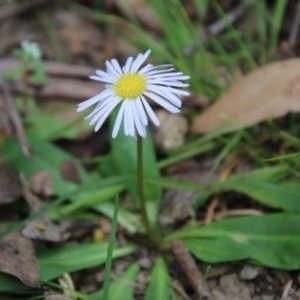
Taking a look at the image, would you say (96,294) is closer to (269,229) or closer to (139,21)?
(269,229)

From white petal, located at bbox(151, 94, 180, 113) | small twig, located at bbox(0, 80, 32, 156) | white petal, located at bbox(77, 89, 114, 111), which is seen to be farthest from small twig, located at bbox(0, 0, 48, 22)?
white petal, located at bbox(151, 94, 180, 113)

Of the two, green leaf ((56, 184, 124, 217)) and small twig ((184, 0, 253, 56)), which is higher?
small twig ((184, 0, 253, 56))

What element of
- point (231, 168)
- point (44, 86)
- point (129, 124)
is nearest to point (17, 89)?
point (44, 86)

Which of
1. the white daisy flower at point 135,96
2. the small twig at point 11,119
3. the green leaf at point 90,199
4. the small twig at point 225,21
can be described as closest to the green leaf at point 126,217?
the green leaf at point 90,199

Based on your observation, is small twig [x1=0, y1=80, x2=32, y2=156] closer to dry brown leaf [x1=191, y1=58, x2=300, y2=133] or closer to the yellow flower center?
dry brown leaf [x1=191, y1=58, x2=300, y2=133]

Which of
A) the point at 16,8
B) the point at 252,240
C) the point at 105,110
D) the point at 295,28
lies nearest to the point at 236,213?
the point at 252,240

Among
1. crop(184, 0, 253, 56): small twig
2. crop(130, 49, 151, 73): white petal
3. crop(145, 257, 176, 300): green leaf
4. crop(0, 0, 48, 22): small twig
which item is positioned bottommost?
crop(145, 257, 176, 300): green leaf
